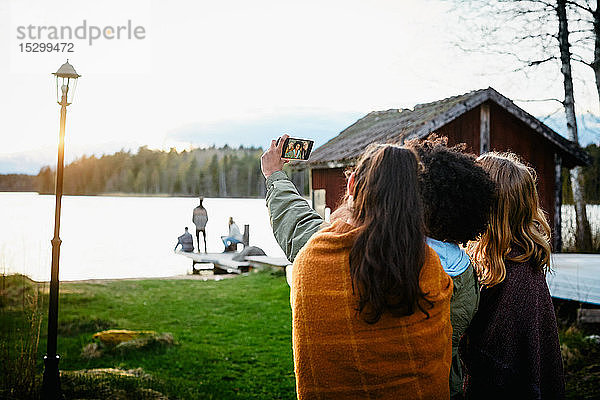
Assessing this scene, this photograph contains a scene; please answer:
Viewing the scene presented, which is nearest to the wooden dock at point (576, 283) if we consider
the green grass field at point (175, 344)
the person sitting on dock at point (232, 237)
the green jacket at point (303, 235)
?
the green grass field at point (175, 344)

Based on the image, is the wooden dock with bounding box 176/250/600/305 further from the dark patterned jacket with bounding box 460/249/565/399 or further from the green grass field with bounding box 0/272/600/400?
the dark patterned jacket with bounding box 460/249/565/399

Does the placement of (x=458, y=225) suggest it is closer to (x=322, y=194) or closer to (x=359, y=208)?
(x=359, y=208)

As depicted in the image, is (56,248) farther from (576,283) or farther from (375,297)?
(576,283)

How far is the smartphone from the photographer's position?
100 inches

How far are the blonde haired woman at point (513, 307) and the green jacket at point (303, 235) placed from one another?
20 centimetres

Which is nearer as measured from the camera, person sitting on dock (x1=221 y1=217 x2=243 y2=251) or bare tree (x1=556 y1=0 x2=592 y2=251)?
bare tree (x1=556 y1=0 x2=592 y2=251)

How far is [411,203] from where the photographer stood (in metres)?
1.79

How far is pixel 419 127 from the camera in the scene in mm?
9727

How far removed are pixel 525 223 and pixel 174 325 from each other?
7.81 meters

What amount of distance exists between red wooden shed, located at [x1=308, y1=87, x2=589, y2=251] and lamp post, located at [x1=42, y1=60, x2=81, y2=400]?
5646mm

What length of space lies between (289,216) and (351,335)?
0.64 meters

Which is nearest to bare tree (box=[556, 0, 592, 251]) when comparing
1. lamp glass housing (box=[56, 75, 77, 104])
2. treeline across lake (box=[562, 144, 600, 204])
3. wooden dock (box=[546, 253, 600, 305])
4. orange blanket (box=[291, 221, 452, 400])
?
treeline across lake (box=[562, 144, 600, 204])

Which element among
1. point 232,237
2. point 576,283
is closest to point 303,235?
point 576,283

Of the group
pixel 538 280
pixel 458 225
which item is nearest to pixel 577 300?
pixel 538 280
